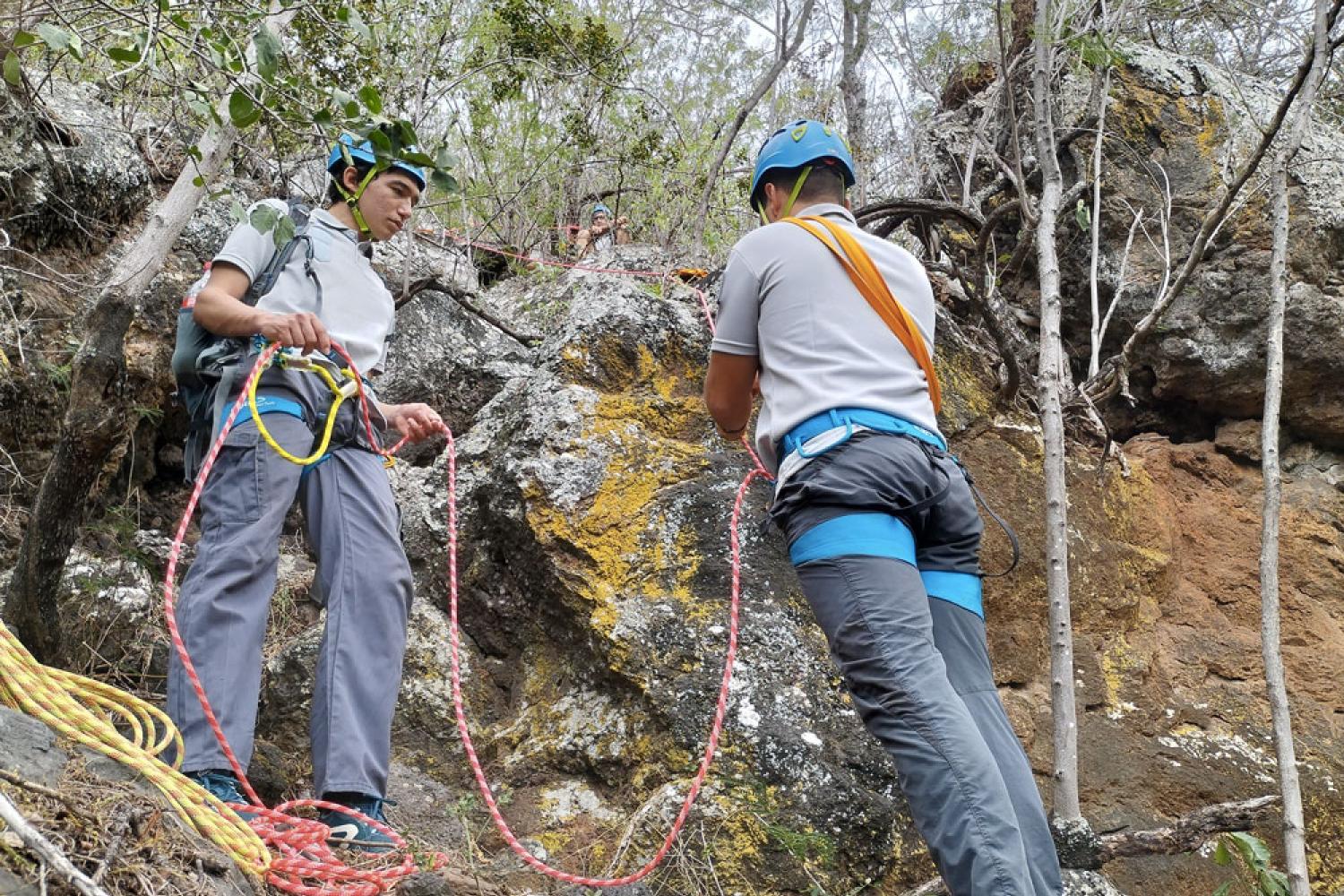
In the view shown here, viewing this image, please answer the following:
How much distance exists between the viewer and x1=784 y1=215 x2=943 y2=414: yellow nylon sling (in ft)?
9.13

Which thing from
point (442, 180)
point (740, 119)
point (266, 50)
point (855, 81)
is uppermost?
point (855, 81)

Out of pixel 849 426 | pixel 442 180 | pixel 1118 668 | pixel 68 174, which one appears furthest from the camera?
pixel 68 174

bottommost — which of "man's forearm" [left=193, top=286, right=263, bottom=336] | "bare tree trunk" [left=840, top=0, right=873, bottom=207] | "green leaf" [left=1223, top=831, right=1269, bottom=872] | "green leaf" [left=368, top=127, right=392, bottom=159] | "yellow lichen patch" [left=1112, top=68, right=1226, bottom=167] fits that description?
"green leaf" [left=1223, top=831, right=1269, bottom=872]

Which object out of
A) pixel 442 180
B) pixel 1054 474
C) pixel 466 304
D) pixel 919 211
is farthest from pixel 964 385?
pixel 466 304

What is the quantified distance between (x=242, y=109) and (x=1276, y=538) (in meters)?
3.33

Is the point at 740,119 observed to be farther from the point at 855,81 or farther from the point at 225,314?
the point at 225,314

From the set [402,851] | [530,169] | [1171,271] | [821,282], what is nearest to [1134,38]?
[1171,271]

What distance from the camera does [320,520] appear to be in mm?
3127

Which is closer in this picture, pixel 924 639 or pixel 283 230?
pixel 924 639

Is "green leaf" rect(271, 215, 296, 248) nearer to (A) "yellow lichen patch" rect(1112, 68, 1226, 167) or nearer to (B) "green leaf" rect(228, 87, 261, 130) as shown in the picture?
(B) "green leaf" rect(228, 87, 261, 130)

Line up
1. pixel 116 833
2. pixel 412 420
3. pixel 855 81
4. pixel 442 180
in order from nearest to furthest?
pixel 116 833, pixel 442 180, pixel 412 420, pixel 855 81

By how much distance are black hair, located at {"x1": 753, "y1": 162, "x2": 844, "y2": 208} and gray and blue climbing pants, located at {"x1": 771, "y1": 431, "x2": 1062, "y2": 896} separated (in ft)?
2.58

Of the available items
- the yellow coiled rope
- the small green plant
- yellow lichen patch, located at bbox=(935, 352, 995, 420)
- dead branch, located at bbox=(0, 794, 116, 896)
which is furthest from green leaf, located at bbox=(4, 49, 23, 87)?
the small green plant

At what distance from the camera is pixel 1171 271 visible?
17.5 ft
